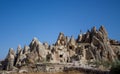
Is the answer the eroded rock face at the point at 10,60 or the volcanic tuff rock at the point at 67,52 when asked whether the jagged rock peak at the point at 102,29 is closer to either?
the volcanic tuff rock at the point at 67,52

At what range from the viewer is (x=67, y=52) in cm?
5734

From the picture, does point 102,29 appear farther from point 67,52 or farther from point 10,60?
point 10,60

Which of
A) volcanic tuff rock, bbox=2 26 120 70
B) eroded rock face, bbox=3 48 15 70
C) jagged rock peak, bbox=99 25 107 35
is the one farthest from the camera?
jagged rock peak, bbox=99 25 107 35

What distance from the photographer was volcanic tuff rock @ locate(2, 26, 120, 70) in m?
53.5

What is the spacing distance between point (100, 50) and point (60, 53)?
9984 millimetres

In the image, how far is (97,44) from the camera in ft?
199

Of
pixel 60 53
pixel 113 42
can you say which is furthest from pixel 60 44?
pixel 113 42

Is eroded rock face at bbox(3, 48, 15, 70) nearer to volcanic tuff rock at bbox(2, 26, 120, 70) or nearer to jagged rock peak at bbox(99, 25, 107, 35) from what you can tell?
volcanic tuff rock at bbox(2, 26, 120, 70)

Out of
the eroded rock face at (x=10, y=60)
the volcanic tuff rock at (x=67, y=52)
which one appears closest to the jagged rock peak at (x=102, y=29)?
the volcanic tuff rock at (x=67, y=52)

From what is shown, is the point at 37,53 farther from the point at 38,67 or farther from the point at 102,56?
the point at 102,56

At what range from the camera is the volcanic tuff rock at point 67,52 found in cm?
5350

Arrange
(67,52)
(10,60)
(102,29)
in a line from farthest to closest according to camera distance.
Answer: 1. (102,29)
2. (10,60)
3. (67,52)

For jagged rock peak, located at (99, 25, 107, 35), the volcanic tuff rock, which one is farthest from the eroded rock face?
jagged rock peak, located at (99, 25, 107, 35)

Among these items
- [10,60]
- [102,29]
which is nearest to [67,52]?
[102,29]
